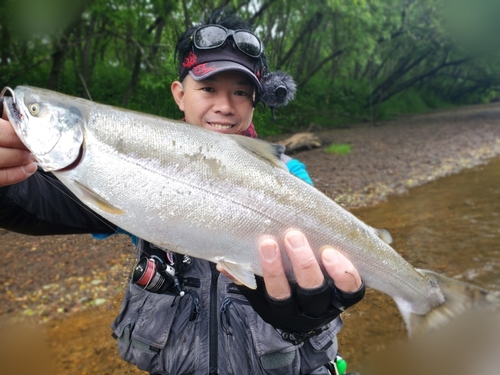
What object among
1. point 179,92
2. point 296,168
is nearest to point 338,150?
point 296,168

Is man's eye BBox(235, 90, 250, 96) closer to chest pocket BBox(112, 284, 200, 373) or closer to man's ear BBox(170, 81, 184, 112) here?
man's ear BBox(170, 81, 184, 112)

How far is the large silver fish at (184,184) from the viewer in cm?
189

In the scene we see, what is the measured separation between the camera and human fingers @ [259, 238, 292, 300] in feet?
6.37

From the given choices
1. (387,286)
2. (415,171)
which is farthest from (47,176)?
(415,171)

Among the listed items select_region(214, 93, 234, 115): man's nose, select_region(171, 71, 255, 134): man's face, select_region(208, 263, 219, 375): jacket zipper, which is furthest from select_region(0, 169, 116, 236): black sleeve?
select_region(214, 93, 234, 115): man's nose

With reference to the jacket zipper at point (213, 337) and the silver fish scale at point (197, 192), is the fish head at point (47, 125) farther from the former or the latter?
the jacket zipper at point (213, 337)

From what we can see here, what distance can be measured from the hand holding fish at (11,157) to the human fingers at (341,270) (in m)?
1.66

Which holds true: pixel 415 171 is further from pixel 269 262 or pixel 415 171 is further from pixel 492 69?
pixel 492 69

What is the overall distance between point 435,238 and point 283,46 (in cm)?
1503

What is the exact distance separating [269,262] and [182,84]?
1645 mm

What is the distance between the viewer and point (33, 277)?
548cm

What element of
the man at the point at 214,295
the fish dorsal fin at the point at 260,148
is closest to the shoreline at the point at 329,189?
the man at the point at 214,295

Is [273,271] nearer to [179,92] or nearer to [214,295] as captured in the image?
[214,295]

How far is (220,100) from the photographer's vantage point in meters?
2.59
